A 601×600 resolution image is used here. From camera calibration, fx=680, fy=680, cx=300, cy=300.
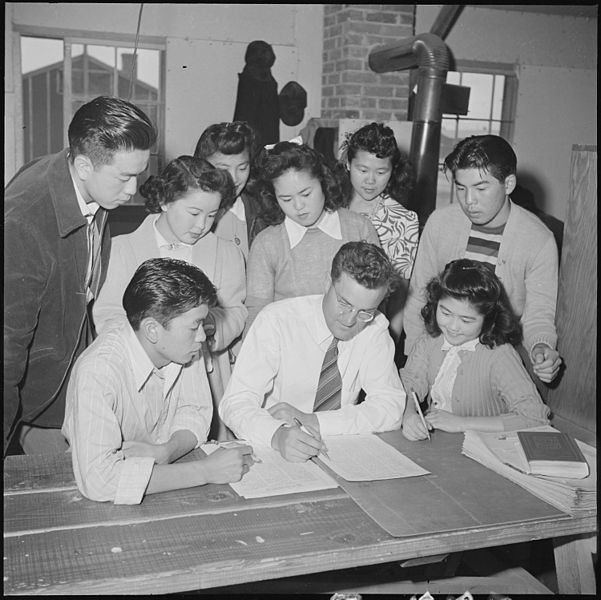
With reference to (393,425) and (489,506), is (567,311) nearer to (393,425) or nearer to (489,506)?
(393,425)

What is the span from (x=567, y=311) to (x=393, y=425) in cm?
88

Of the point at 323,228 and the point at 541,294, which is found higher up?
the point at 323,228

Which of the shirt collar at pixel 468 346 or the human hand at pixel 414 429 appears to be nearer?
the human hand at pixel 414 429

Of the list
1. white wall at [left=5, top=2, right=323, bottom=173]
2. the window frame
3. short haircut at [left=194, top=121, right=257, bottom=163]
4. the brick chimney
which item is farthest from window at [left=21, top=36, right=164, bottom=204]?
short haircut at [left=194, top=121, right=257, bottom=163]

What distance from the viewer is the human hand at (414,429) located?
2107mm

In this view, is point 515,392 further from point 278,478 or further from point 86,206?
point 86,206

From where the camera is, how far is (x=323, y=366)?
7.57ft

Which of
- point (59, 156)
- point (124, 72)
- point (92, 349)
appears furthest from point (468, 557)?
point (124, 72)

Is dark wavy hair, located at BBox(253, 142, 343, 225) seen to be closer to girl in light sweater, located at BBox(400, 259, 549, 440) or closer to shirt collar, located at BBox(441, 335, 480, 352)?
girl in light sweater, located at BBox(400, 259, 549, 440)

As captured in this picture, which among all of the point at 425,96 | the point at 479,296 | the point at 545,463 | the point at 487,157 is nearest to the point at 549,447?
the point at 545,463

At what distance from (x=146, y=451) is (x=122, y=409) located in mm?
133

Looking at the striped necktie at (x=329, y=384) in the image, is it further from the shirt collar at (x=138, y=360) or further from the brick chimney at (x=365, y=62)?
the brick chimney at (x=365, y=62)

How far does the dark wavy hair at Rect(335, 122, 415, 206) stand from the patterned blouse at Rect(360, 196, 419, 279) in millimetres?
113

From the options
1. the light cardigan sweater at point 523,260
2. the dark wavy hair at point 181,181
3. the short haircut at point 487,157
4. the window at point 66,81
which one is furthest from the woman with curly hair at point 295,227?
the window at point 66,81
